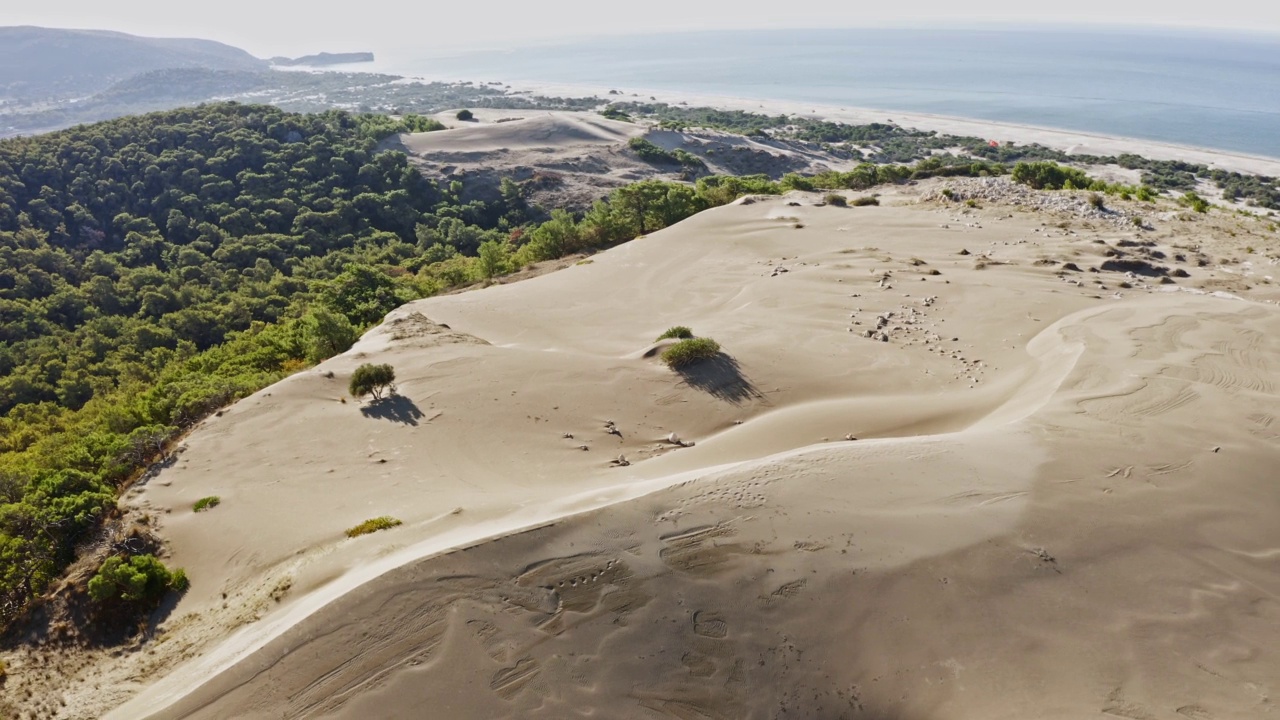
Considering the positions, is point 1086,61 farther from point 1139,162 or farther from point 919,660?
point 919,660

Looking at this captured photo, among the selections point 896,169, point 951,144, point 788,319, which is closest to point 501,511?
point 788,319

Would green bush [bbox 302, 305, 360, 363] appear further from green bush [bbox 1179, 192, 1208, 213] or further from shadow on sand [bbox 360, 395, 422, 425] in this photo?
green bush [bbox 1179, 192, 1208, 213]

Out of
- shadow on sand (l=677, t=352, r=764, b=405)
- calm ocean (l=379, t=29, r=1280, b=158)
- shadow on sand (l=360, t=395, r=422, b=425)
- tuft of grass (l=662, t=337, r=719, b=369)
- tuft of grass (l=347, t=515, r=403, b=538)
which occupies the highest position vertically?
calm ocean (l=379, t=29, r=1280, b=158)

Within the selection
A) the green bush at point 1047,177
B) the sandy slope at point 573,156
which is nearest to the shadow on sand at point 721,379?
the green bush at point 1047,177

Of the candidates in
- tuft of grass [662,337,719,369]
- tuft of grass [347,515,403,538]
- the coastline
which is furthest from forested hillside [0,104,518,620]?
the coastline

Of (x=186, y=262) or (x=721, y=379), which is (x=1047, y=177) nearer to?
(x=721, y=379)

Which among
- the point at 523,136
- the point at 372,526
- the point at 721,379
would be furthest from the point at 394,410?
the point at 523,136

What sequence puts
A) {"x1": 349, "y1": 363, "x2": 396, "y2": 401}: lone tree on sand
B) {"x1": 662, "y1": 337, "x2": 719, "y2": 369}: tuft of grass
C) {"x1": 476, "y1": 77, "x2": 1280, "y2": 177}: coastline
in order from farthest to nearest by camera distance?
1. {"x1": 476, "y1": 77, "x2": 1280, "y2": 177}: coastline
2. {"x1": 662, "y1": 337, "x2": 719, "y2": 369}: tuft of grass
3. {"x1": 349, "y1": 363, "x2": 396, "y2": 401}: lone tree on sand
